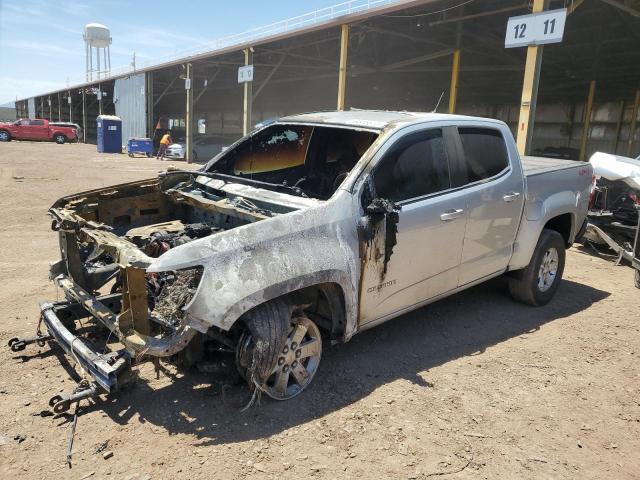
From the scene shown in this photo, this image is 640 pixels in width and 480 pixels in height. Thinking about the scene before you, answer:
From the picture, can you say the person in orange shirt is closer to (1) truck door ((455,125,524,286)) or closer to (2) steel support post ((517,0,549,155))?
(2) steel support post ((517,0,549,155))

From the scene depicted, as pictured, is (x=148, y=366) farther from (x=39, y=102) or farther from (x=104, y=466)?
(x=39, y=102)

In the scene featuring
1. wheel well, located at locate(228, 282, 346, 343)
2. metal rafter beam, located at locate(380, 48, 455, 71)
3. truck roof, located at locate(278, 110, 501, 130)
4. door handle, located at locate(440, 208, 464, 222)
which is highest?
metal rafter beam, located at locate(380, 48, 455, 71)

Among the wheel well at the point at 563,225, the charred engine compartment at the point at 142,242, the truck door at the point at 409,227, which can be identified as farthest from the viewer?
the wheel well at the point at 563,225

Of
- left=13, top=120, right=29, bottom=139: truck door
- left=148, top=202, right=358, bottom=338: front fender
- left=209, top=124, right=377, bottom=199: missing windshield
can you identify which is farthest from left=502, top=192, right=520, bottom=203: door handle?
left=13, top=120, right=29, bottom=139: truck door

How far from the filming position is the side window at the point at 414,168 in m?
3.63

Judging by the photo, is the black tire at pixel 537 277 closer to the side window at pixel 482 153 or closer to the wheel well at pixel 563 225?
the wheel well at pixel 563 225

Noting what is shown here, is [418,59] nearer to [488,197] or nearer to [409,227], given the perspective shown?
[488,197]

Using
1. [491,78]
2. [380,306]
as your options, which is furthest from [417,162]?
[491,78]

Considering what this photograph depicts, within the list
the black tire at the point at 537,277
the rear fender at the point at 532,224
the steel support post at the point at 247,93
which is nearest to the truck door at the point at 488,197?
the rear fender at the point at 532,224

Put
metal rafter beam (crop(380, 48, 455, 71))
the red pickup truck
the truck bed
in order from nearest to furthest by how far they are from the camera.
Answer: the truck bed → metal rafter beam (crop(380, 48, 455, 71)) → the red pickup truck

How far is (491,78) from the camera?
2302 centimetres

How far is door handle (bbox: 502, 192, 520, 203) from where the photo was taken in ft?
14.8

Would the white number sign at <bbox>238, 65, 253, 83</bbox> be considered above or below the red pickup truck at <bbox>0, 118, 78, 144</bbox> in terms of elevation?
above

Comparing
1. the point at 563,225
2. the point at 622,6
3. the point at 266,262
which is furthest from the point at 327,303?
the point at 622,6
